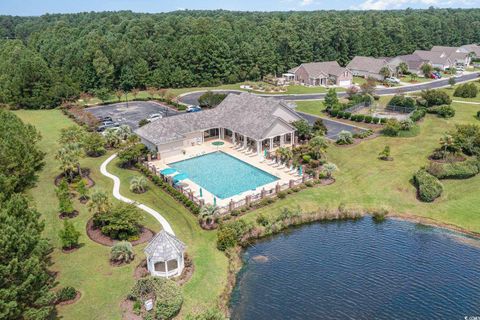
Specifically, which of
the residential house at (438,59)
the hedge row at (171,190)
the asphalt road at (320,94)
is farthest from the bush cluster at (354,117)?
the residential house at (438,59)

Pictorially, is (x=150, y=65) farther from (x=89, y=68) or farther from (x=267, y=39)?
(x=267, y=39)

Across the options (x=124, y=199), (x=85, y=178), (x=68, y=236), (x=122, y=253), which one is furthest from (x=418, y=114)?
(x=68, y=236)

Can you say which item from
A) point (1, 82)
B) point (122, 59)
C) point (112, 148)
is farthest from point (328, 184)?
point (1, 82)

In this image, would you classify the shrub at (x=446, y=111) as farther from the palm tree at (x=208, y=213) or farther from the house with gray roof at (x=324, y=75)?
the palm tree at (x=208, y=213)

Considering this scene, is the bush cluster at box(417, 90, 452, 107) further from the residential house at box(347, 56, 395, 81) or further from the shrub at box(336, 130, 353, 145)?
the residential house at box(347, 56, 395, 81)

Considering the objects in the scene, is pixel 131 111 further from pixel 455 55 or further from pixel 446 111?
pixel 455 55
